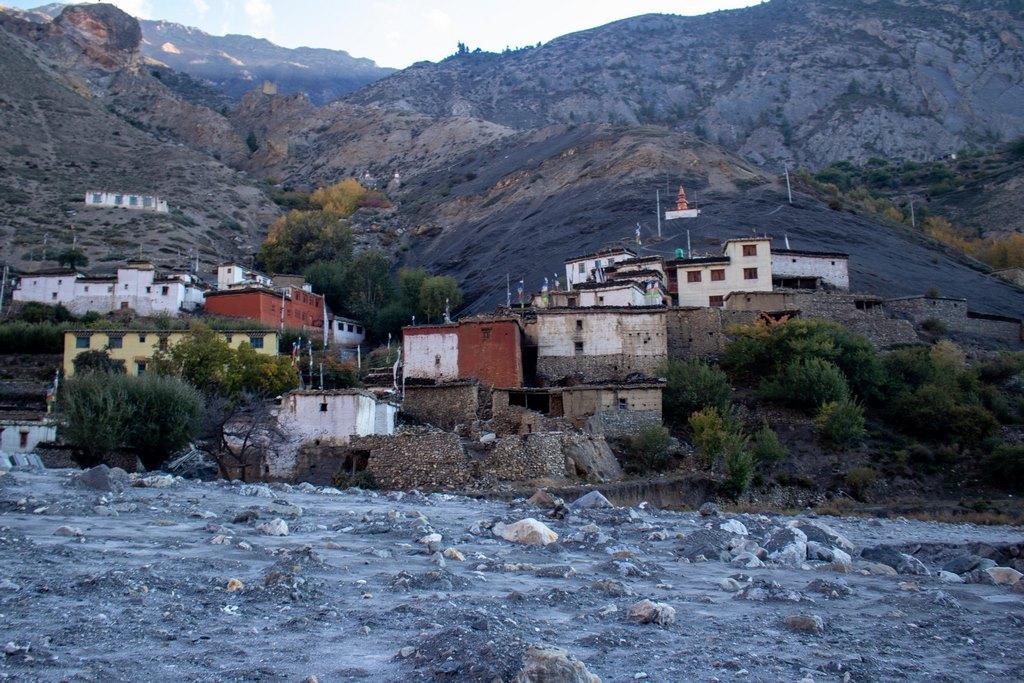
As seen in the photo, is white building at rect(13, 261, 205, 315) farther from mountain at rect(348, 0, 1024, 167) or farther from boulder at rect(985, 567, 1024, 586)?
mountain at rect(348, 0, 1024, 167)

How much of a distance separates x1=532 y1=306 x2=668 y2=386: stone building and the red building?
1974cm

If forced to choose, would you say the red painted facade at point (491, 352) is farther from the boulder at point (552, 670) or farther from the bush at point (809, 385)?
the boulder at point (552, 670)

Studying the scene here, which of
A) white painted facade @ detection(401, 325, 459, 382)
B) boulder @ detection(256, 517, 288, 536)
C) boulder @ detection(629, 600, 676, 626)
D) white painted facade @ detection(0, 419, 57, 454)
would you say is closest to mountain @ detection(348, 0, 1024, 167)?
white painted facade @ detection(401, 325, 459, 382)

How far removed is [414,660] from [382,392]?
28988mm

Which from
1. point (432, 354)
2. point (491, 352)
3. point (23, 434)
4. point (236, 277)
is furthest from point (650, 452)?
point (236, 277)

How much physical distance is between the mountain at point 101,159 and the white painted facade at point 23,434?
39.8 m

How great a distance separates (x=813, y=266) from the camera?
5150cm

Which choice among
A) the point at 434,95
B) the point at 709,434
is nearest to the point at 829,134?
the point at 434,95

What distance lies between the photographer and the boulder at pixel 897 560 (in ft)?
46.6

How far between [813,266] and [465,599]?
1770 inches

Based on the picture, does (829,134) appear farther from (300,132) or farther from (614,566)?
(614,566)

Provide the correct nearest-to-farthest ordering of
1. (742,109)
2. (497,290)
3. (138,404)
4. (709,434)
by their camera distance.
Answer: (138,404) → (709,434) → (497,290) → (742,109)

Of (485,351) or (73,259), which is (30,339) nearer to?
(73,259)

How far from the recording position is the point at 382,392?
36438 mm
